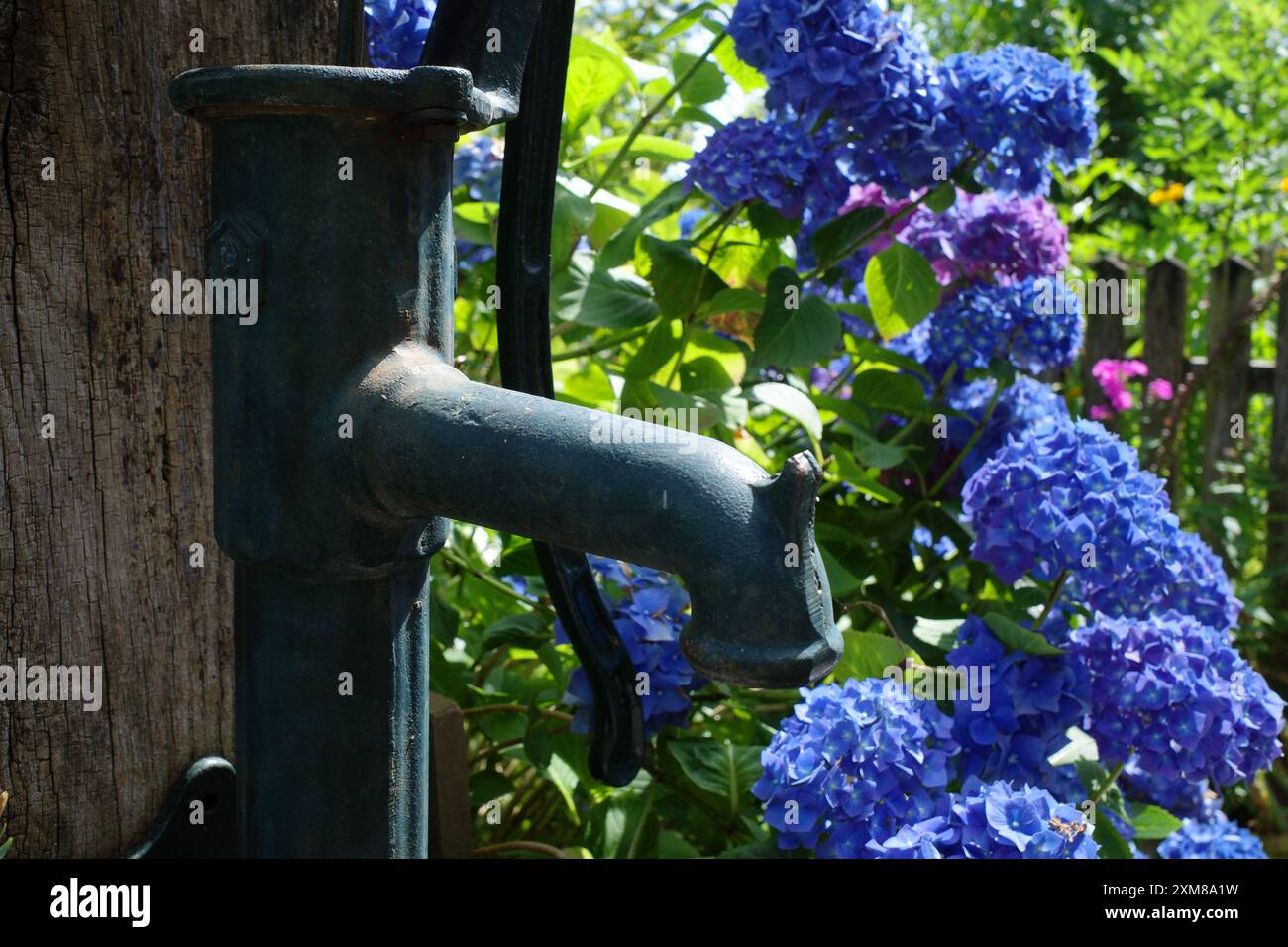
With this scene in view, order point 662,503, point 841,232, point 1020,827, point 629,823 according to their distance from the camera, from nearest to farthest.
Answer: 1. point 662,503
2. point 1020,827
3. point 629,823
4. point 841,232

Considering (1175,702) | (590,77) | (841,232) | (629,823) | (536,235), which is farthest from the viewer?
(590,77)

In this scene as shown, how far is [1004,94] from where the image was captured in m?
1.56

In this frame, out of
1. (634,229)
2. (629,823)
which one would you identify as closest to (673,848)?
(629,823)

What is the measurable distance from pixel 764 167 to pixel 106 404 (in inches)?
35.7

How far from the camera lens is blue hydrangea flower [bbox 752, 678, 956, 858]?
1108 mm

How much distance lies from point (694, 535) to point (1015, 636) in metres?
0.89

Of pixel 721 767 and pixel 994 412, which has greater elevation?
pixel 994 412

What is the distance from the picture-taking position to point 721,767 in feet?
4.46

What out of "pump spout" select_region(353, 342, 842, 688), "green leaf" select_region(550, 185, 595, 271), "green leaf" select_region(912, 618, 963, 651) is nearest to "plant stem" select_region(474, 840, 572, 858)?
"green leaf" select_region(912, 618, 963, 651)

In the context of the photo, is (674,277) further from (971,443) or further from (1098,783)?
(1098,783)

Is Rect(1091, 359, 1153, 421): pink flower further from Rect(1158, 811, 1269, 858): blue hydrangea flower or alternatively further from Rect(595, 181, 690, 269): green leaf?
Rect(595, 181, 690, 269): green leaf

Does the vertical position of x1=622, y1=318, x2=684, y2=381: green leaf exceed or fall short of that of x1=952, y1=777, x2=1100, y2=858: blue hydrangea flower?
it exceeds it

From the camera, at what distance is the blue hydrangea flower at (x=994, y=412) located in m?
1.69

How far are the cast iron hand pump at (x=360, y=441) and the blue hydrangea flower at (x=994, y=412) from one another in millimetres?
1107
